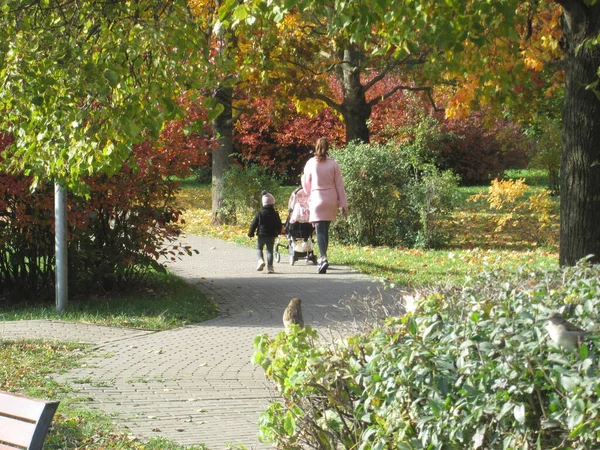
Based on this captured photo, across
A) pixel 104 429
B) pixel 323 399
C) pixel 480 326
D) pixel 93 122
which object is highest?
pixel 93 122

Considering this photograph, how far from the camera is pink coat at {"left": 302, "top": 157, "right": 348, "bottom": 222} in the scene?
1424cm

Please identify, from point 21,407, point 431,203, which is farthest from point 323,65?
point 21,407

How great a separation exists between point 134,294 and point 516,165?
99.0ft

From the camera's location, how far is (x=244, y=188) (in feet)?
76.0

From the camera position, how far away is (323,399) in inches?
182

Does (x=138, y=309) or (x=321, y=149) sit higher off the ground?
(x=321, y=149)

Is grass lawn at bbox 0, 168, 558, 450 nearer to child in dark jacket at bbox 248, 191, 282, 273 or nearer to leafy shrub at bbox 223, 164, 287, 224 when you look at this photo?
leafy shrub at bbox 223, 164, 287, 224

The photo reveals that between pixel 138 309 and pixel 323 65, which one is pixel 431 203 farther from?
pixel 138 309

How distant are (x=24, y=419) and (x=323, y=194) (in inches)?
427

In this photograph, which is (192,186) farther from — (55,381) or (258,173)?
(55,381)

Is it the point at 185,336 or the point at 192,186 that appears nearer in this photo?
the point at 185,336

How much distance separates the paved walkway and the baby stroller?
1326mm

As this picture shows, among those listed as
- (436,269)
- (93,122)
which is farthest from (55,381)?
(436,269)

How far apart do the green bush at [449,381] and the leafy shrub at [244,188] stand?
18261 mm
